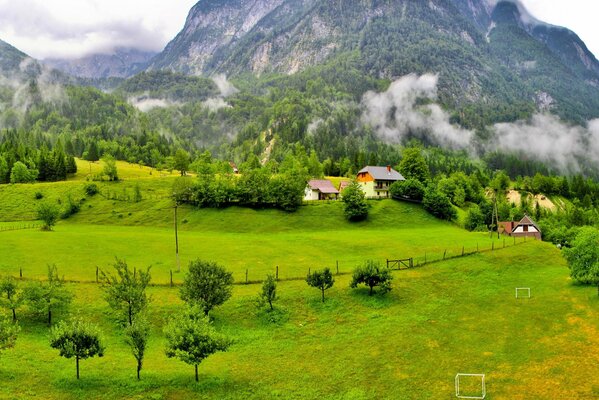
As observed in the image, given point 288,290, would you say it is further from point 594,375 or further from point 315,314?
point 594,375

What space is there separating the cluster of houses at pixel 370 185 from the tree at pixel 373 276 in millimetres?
97667

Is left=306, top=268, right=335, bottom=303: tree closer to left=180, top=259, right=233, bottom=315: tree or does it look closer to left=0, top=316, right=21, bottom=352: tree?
left=180, top=259, right=233, bottom=315: tree

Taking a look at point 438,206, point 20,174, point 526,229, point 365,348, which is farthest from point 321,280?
point 20,174

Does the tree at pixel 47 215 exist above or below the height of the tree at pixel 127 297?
above

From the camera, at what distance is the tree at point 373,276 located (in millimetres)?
69125

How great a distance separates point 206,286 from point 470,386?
3205 centimetres

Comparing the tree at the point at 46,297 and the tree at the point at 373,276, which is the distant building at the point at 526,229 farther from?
the tree at the point at 46,297

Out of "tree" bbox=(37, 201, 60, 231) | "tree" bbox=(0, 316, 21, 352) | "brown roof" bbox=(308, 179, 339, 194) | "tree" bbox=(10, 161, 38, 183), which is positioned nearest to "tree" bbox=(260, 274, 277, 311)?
"tree" bbox=(0, 316, 21, 352)

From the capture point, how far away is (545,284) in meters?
73.6

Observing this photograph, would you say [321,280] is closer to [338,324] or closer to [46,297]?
[338,324]

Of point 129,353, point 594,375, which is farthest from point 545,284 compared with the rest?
point 129,353

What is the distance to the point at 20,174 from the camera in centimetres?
17462

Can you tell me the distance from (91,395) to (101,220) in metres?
100

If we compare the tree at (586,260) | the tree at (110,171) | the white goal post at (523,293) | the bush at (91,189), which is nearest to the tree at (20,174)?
the tree at (110,171)
